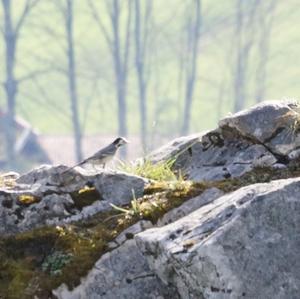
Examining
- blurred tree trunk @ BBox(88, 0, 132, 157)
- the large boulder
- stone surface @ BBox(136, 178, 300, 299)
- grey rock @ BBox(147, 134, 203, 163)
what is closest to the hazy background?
blurred tree trunk @ BBox(88, 0, 132, 157)

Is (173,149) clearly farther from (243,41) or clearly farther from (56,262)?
(243,41)

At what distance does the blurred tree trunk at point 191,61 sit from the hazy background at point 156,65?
0.13 metres

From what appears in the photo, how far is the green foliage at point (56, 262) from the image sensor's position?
7797mm

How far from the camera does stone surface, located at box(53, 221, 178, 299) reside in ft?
24.6

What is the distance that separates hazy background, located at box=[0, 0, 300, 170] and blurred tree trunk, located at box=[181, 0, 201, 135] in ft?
0.42

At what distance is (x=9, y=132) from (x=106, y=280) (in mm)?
77379

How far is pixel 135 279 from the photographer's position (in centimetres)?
759

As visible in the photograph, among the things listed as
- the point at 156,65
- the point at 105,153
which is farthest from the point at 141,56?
the point at 105,153

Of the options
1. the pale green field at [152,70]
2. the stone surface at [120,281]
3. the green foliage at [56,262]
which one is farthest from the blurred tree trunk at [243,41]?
the stone surface at [120,281]

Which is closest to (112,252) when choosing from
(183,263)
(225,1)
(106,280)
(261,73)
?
(106,280)

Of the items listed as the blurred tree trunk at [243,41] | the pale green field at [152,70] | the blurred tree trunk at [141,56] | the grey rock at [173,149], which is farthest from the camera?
the pale green field at [152,70]

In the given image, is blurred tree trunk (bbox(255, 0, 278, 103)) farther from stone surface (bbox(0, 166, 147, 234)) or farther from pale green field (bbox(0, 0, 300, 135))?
stone surface (bbox(0, 166, 147, 234))

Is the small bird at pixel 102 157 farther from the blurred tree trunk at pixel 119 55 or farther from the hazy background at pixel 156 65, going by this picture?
the hazy background at pixel 156 65

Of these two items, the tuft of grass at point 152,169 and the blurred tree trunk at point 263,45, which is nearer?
the tuft of grass at point 152,169
